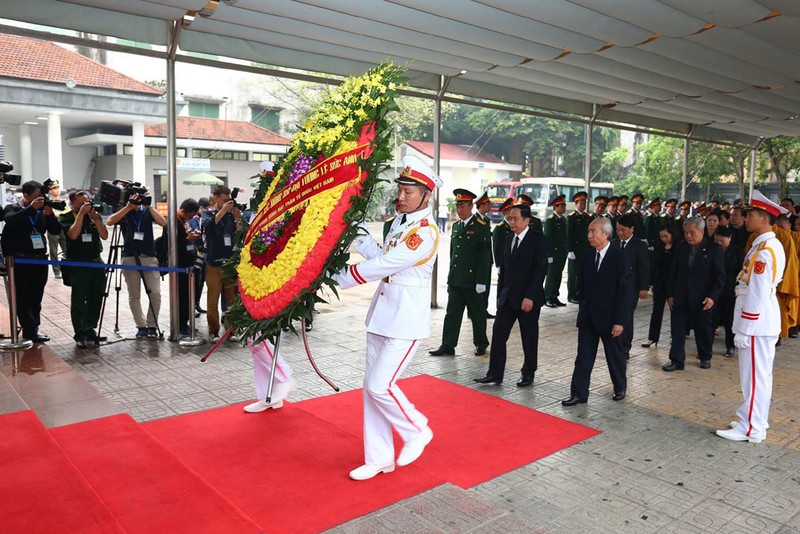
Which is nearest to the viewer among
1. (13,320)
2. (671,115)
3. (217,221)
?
(13,320)

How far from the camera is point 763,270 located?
4355 millimetres

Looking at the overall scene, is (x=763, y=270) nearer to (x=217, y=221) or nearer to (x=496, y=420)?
(x=496, y=420)

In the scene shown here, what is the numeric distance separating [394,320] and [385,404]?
485 mm

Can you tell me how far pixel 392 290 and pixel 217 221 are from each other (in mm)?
4090

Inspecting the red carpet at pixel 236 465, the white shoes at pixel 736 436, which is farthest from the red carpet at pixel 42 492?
the white shoes at pixel 736 436

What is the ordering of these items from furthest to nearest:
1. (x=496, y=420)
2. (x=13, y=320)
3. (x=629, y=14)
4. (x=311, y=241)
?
(x=13, y=320) < (x=629, y=14) < (x=496, y=420) < (x=311, y=241)

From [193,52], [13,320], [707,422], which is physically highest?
[193,52]

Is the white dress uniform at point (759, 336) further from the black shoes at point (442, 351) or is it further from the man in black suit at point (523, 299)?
the black shoes at point (442, 351)

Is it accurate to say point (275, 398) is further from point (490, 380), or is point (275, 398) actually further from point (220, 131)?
point (220, 131)

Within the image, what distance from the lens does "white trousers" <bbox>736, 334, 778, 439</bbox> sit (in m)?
4.29

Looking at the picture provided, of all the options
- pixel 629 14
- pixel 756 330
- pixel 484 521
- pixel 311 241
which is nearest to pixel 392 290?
pixel 311 241

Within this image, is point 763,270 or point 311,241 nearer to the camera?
point 311,241

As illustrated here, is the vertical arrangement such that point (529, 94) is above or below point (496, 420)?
above

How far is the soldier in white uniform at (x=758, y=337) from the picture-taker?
429 cm
